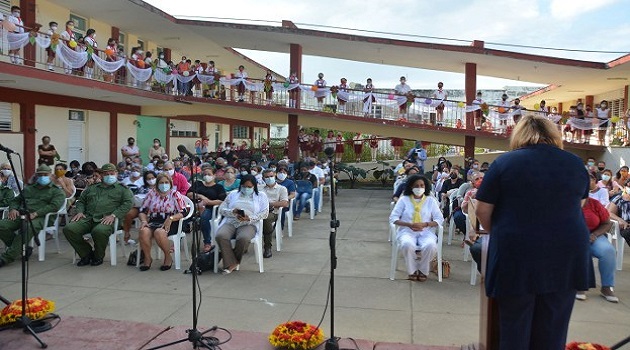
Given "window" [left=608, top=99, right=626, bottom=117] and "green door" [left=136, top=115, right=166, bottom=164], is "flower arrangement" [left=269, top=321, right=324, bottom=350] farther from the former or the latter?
"window" [left=608, top=99, right=626, bottom=117]

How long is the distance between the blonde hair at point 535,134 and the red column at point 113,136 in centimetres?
1792

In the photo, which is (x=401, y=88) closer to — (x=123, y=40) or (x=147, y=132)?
(x=147, y=132)

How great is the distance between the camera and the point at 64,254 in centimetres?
764

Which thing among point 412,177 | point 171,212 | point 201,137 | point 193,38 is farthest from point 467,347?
point 201,137

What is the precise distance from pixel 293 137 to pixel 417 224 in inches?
540

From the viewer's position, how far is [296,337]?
157 inches

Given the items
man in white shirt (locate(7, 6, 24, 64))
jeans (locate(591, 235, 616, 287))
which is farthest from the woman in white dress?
man in white shirt (locate(7, 6, 24, 64))

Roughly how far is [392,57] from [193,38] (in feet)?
26.6

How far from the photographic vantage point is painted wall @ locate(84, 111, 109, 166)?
1741 centimetres

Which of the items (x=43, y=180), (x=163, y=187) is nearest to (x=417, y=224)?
(x=163, y=187)

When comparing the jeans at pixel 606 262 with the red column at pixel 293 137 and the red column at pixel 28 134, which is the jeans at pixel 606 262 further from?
the red column at pixel 293 137

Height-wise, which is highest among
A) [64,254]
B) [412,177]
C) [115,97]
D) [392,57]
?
[392,57]

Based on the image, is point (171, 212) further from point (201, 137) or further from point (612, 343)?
point (201, 137)

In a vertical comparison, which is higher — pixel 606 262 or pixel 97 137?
pixel 97 137
